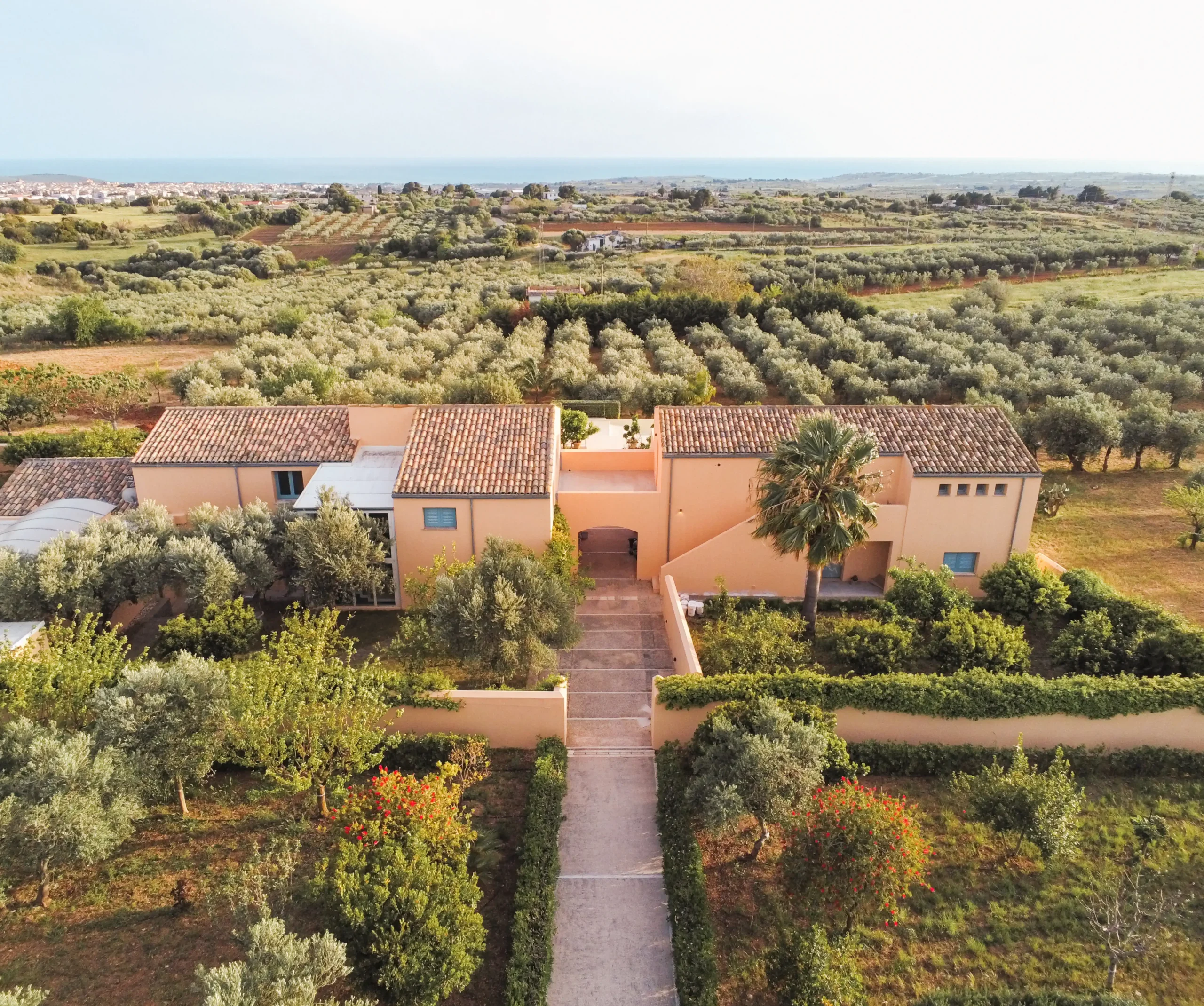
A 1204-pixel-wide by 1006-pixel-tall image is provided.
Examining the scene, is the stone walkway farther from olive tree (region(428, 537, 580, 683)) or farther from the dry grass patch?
the dry grass patch

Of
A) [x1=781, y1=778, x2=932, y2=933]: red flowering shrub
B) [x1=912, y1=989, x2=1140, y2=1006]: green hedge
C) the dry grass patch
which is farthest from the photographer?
the dry grass patch

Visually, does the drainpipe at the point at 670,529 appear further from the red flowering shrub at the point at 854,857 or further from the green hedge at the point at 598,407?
the green hedge at the point at 598,407

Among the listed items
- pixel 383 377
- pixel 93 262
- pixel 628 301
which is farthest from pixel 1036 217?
pixel 93 262

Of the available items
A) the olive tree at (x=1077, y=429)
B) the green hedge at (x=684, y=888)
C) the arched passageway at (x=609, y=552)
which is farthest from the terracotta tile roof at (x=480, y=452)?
the olive tree at (x=1077, y=429)

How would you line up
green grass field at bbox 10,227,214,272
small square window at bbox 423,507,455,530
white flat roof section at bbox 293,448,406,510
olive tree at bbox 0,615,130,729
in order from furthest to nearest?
green grass field at bbox 10,227,214,272
white flat roof section at bbox 293,448,406,510
small square window at bbox 423,507,455,530
olive tree at bbox 0,615,130,729

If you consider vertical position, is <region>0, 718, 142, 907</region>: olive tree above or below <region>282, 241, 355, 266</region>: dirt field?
below

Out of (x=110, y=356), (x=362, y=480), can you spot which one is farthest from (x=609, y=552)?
(x=110, y=356)

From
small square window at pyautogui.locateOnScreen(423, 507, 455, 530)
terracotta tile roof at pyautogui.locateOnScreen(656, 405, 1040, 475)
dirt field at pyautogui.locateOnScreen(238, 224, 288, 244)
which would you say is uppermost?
dirt field at pyautogui.locateOnScreen(238, 224, 288, 244)

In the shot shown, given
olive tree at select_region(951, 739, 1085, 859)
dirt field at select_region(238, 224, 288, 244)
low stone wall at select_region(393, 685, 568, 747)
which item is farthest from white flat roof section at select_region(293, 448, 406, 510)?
dirt field at select_region(238, 224, 288, 244)
